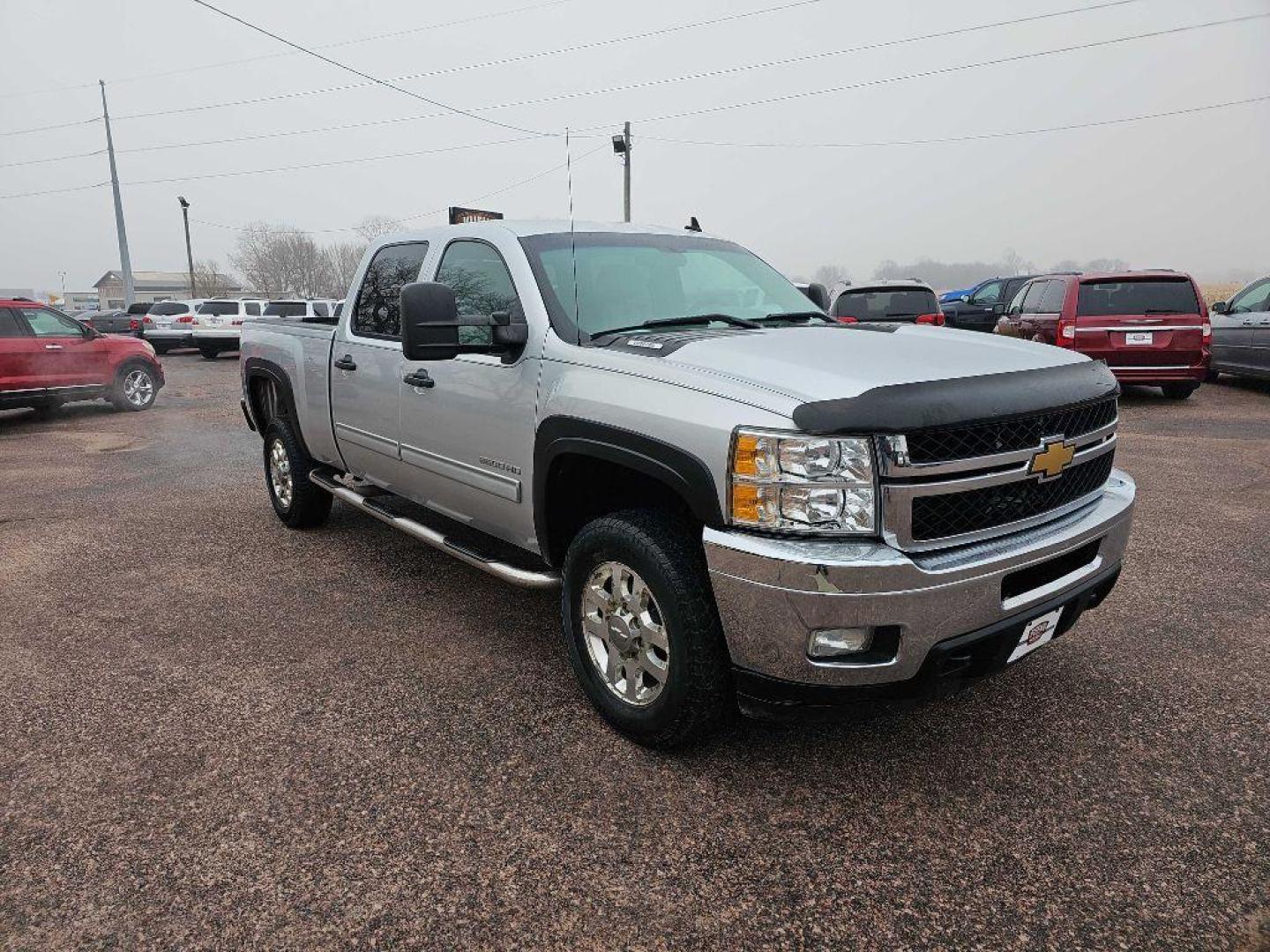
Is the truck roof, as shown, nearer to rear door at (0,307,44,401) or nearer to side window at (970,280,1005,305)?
rear door at (0,307,44,401)

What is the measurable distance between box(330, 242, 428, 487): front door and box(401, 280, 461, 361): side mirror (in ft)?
3.34

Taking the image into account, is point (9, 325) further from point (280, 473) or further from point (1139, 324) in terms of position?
point (1139, 324)

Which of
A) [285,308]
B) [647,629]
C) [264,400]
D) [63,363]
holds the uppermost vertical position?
[285,308]

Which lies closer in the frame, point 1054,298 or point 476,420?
point 476,420

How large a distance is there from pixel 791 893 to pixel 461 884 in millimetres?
897

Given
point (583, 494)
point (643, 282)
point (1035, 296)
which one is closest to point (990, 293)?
point (1035, 296)

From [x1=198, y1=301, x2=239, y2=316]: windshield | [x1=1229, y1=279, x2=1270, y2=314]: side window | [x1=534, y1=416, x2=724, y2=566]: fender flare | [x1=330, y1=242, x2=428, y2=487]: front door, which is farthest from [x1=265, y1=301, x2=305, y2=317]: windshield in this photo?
[x1=534, y1=416, x2=724, y2=566]: fender flare

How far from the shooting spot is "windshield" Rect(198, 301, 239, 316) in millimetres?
23906

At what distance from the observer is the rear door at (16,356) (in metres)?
10.9

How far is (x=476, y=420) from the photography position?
3500 millimetres

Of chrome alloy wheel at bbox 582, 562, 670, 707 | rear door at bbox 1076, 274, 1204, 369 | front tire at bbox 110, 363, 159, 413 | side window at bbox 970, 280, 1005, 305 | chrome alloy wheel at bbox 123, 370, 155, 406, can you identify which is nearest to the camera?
chrome alloy wheel at bbox 582, 562, 670, 707

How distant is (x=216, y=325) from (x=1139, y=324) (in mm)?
22588

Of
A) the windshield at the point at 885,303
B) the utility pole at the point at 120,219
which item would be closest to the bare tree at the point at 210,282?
the utility pole at the point at 120,219

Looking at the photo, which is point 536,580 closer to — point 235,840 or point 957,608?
point 235,840
